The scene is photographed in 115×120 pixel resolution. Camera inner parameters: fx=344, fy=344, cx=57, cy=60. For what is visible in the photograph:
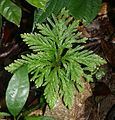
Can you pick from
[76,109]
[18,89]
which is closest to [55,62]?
[18,89]

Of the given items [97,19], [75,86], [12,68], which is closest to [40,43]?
[12,68]

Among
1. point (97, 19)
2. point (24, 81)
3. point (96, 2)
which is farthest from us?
point (97, 19)

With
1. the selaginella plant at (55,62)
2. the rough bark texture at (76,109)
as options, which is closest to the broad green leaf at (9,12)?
the selaginella plant at (55,62)

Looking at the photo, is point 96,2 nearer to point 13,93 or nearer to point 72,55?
point 72,55

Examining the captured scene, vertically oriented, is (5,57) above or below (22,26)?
below

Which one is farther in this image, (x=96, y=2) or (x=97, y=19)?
(x=97, y=19)

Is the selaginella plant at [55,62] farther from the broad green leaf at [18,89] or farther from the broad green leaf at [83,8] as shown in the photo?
the broad green leaf at [83,8]

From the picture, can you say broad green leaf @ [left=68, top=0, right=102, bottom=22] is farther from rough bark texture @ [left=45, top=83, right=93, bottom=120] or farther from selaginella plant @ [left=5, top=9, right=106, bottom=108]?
rough bark texture @ [left=45, top=83, right=93, bottom=120]
